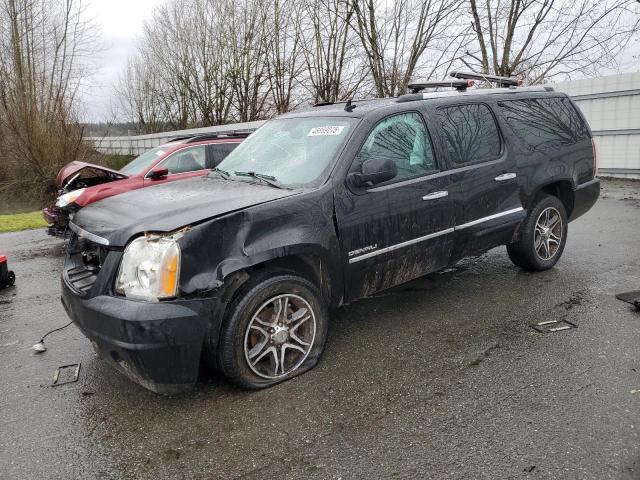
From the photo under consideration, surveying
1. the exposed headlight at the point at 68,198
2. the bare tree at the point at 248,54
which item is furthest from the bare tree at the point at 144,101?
the exposed headlight at the point at 68,198

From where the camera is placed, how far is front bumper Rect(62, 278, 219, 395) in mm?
2852

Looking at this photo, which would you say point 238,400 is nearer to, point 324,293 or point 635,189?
point 324,293

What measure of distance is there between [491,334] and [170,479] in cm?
262

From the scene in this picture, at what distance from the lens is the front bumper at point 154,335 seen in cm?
285

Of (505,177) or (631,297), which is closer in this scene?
(631,297)

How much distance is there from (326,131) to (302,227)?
104 centimetres

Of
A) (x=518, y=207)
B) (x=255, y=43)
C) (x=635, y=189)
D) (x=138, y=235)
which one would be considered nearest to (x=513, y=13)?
(x=635, y=189)

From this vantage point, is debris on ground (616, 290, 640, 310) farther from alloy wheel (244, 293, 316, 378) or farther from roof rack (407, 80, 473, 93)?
alloy wheel (244, 293, 316, 378)

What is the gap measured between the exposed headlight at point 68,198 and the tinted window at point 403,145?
17.1ft

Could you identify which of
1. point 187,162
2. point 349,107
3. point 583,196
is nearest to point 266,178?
point 349,107

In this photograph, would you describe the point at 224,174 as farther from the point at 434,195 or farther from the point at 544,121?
the point at 544,121

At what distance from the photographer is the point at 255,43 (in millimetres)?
26375

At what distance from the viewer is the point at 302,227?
3.42 m

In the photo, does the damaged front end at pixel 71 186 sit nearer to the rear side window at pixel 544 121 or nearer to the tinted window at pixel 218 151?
the tinted window at pixel 218 151
